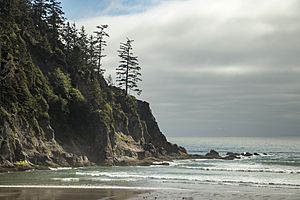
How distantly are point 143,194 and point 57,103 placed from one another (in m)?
34.1

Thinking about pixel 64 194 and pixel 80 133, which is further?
pixel 80 133

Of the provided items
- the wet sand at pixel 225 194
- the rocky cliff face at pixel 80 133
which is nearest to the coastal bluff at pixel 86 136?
the rocky cliff face at pixel 80 133

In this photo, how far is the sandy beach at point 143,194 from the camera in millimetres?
26312

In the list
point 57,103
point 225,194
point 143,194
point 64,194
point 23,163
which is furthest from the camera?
point 57,103

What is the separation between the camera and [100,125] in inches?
2452

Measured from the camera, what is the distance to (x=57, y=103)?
60219 mm

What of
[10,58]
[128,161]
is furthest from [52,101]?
[128,161]

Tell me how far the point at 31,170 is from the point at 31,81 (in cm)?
1397

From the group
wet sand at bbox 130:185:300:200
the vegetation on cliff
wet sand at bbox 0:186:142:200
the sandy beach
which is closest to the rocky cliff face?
the vegetation on cliff

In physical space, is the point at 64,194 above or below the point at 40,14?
below

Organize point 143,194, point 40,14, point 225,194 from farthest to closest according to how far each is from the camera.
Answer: point 40,14, point 225,194, point 143,194

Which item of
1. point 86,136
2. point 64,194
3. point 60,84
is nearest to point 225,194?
point 64,194

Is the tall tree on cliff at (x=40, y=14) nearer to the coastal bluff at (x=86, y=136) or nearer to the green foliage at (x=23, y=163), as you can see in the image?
the coastal bluff at (x=86, y=136)

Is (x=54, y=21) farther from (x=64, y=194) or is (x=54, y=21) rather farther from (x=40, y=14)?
(x=64, y=194)
